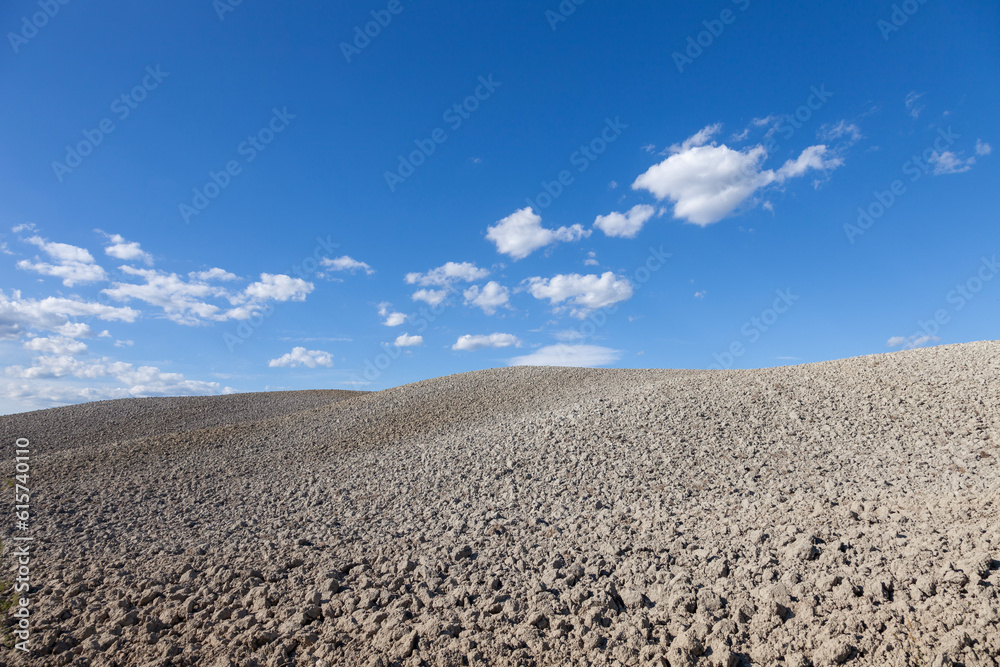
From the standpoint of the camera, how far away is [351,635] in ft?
15.1

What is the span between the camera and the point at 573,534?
6492mm

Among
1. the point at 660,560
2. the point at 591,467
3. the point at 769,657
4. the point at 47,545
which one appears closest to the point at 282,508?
the point at 47,545

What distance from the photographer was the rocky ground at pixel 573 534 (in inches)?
170

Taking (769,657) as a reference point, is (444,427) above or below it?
above

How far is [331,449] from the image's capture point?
39.4ft

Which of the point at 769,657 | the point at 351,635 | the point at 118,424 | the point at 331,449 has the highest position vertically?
the point at 118,424

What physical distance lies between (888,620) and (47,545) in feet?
32.7

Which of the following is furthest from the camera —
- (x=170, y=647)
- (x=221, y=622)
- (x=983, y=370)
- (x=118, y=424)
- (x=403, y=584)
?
(x=118, y=424)

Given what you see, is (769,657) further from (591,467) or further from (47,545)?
(47,545)

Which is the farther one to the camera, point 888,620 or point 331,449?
point 331,449

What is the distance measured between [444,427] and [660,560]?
25.8 ft

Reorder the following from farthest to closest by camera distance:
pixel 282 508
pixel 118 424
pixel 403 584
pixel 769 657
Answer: pixel 118 424
pixel 282 508
pixel 403 584
pixel 769 657

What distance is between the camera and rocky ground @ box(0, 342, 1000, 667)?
14.1 ft

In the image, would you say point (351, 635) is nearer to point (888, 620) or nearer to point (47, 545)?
point (888, 620)
